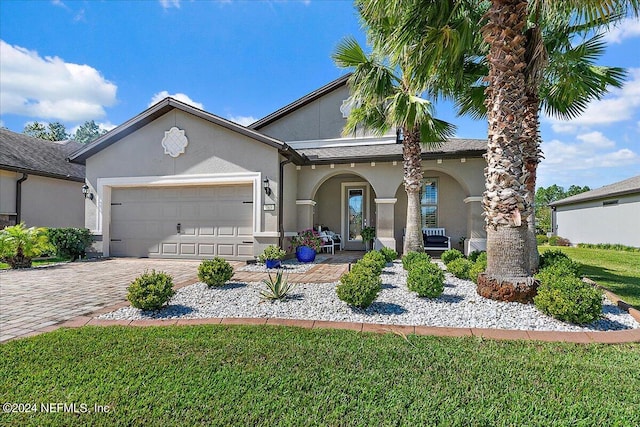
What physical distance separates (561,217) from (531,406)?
30563 millimetres

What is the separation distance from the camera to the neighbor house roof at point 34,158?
496 inches

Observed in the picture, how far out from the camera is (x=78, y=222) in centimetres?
1495

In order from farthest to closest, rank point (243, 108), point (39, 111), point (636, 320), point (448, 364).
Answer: point (39, 111)
point (243, 108)
point (636, 320)
point (448, 364)

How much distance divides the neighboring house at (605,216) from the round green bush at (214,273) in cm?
2165

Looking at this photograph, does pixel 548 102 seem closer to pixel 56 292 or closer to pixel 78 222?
pixel 56 292

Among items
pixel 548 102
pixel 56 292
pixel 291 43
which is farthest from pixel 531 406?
pixel 291 43

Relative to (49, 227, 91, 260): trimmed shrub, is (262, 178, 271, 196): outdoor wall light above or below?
above

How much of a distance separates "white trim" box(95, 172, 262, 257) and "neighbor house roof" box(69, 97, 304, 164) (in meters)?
1.10

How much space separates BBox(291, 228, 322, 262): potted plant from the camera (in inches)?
389

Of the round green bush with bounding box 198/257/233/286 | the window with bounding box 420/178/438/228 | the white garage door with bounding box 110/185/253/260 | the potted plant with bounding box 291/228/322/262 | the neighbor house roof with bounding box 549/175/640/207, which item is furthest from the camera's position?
the neighbor house roof with bounding box 549/175/640/207

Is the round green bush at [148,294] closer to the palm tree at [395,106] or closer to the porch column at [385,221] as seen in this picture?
the palm tree at [395,106]

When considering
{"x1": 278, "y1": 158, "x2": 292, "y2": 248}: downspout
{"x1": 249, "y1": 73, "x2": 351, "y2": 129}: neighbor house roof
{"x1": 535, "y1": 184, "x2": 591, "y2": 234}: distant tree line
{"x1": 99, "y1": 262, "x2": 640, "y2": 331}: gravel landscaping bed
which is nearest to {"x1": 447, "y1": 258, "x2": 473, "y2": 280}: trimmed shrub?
{"x1": 99, "y1": 262, "x2": 640, "y2": 331}: gravel landscaping bed

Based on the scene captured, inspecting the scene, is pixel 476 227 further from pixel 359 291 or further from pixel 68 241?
pixel 68 241

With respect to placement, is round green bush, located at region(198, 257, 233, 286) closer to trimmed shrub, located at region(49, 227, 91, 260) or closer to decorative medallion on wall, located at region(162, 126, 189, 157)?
decorative medallion on wall, located at region(162, 126, 189, 157)
